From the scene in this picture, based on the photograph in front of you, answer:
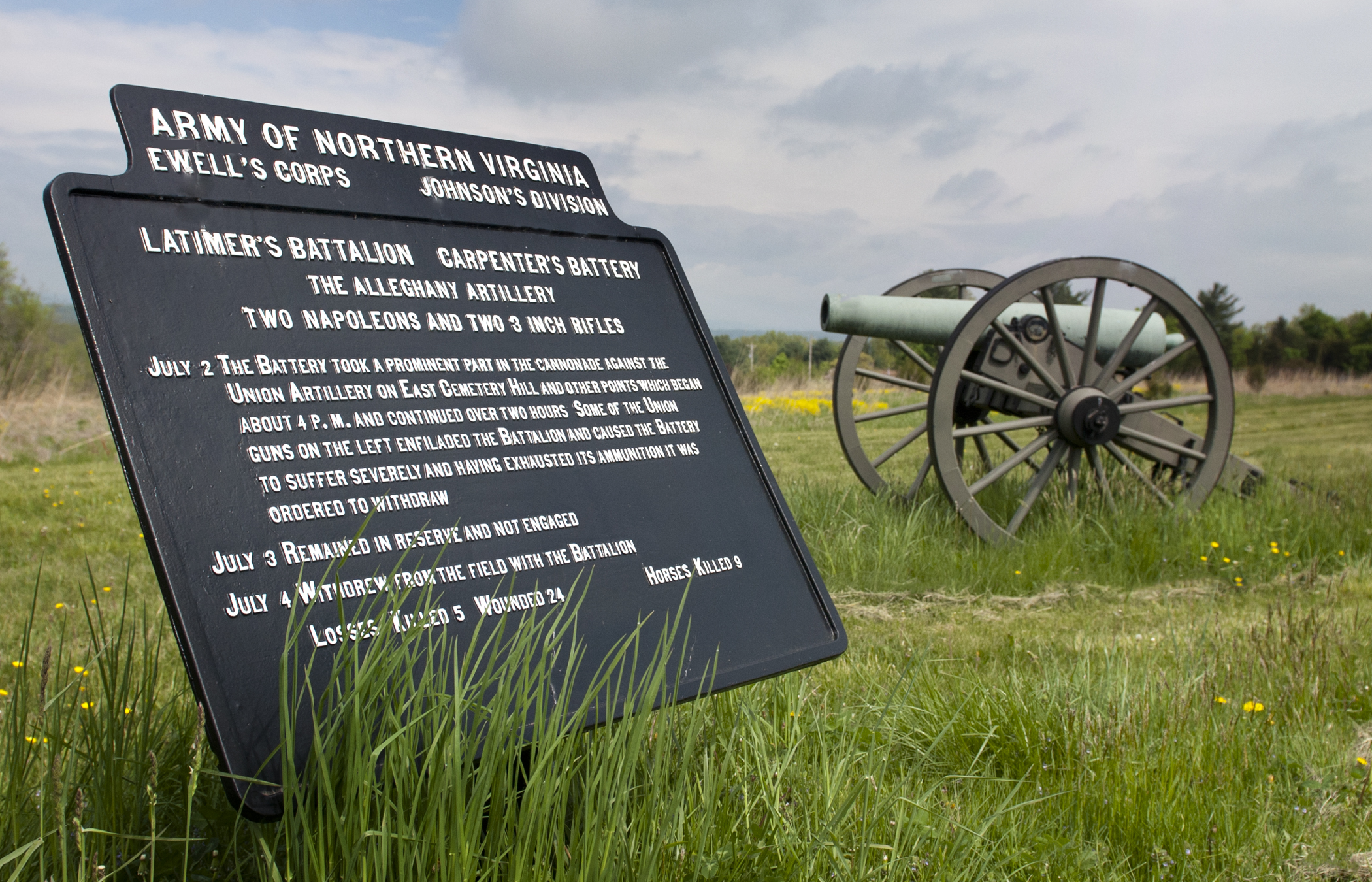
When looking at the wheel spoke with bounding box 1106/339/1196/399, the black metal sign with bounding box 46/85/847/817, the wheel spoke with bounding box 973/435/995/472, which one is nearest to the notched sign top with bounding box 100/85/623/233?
the black metal sign with bounding box 46/85/847/817

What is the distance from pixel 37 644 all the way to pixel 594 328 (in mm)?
3363

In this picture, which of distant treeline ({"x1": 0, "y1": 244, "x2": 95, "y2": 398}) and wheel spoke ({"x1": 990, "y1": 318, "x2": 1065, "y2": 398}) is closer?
wheel spoke ({"x1": 990, "y1": 318, "x2": 1065, "y2": 398})

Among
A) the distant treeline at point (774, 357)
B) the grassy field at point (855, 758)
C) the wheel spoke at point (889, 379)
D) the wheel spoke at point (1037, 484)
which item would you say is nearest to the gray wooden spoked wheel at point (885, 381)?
the wheel spoke at point (889, 379)

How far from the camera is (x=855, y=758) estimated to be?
98.9 inches

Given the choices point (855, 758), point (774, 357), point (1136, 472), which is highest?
point (774, 357)

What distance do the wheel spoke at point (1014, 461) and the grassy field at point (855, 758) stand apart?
20.1 inches

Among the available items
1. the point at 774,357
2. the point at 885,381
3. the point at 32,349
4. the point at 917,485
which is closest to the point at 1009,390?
the point at 917,485

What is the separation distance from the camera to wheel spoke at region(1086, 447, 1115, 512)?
590cm

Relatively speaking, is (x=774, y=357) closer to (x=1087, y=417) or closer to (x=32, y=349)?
(x=32, y=349)

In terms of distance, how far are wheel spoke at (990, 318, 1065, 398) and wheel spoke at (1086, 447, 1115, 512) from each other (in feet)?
1.35

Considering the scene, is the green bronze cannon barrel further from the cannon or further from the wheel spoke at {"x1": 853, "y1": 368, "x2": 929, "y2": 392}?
the wheel spoke at {"x1": 853, "y1": 368, "x2": 929, "y2": 392}

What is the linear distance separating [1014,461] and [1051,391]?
615mm

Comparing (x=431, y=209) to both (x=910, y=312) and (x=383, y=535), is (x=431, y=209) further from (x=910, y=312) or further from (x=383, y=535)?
(x=910, y=312)

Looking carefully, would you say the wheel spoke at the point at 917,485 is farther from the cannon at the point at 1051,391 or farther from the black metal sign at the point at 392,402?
the black metal sign at the point at 392,402
